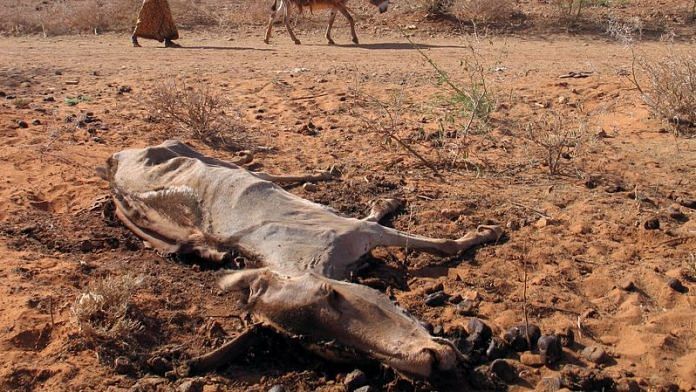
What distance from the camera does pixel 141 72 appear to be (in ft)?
29.4

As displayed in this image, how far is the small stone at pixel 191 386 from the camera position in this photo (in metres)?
3.04

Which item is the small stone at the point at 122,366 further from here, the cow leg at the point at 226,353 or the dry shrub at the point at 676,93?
the dry shrub at the point at 676,93

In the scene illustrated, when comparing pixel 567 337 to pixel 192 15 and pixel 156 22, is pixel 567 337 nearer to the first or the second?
pixel 156 22

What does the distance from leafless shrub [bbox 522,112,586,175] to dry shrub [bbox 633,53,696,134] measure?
65 cm

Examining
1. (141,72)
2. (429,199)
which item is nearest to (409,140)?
(429,199)

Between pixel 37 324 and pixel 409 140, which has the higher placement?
pixel 409 140

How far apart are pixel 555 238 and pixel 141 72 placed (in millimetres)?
6247

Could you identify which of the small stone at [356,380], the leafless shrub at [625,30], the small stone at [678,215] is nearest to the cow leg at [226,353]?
the small stone at [356,380]

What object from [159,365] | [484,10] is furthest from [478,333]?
[484,10]

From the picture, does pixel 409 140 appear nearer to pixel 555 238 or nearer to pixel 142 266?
pixel 555 238

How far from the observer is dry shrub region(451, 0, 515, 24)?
42.0ft

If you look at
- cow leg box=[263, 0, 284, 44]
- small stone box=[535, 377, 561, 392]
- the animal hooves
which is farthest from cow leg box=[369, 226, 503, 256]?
cow leg box=[263, 0, 284, 44]

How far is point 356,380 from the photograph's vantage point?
2.95 m

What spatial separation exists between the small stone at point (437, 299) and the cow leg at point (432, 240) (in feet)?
1.20
